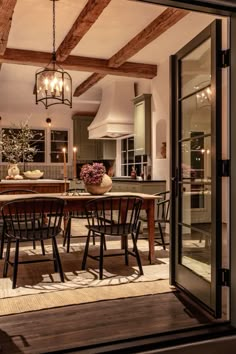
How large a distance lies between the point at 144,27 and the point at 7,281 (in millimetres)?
3724

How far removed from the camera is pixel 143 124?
701cm

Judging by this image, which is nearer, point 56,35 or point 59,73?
point 59,73

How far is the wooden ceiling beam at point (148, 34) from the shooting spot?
4336 mm

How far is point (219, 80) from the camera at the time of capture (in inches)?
96.0

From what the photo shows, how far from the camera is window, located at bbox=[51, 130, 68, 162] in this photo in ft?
30.6

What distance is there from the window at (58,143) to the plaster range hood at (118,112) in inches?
54.9

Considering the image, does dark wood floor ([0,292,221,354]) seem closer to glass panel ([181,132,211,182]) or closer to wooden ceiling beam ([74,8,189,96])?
glass panel ([181,132,211,182])

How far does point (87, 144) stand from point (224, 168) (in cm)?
722

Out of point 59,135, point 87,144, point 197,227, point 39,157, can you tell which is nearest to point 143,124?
point 87,144

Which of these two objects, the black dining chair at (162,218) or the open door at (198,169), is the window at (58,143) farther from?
the open door at (198,169)

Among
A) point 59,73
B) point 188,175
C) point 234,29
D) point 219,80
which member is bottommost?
point 188,175

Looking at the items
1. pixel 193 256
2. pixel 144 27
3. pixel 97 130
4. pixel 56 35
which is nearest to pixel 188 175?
pixel 193 256

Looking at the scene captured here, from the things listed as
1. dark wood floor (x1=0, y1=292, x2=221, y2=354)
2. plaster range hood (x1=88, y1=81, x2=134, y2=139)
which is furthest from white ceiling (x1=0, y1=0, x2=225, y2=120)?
dark wood floor (x1=0, y1=292, x2=221, y2=354)

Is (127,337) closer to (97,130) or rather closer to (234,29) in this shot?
(234,29)
